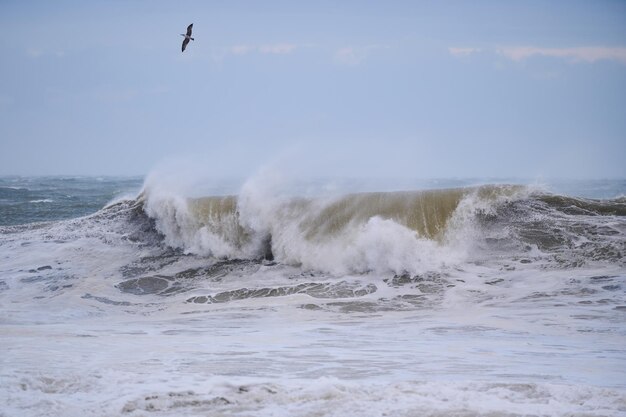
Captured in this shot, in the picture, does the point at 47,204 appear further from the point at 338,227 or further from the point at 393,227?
the point at 393,227

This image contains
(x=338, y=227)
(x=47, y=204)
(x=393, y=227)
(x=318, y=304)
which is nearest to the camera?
(x=318, y=304)

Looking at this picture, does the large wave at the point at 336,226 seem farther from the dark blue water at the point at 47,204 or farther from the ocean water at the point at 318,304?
the dark blue water at the point at 47,204

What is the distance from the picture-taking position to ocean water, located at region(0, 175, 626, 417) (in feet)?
18.8

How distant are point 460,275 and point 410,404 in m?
6.60

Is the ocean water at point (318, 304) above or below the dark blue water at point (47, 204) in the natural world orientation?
below

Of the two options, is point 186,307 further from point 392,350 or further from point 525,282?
point 525,282

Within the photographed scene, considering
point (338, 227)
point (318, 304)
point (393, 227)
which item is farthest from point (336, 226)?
point (318, 304)

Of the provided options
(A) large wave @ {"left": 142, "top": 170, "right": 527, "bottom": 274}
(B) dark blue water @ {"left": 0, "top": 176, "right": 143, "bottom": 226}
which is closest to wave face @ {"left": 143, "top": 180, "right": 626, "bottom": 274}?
(A) large wave @ {"left": 142, "top": 170, "right": 527, "bottom": 274}

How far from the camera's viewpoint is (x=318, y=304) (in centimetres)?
1066

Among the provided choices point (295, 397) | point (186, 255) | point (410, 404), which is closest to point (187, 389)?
point (295, 397)

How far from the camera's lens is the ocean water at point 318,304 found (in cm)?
574

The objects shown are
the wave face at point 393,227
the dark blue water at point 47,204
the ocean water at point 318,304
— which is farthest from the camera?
the dark blue water at point 47,204

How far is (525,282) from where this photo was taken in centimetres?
1116

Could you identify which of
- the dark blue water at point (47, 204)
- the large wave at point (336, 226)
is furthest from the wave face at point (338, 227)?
the dark blue water at point (47, 204)
